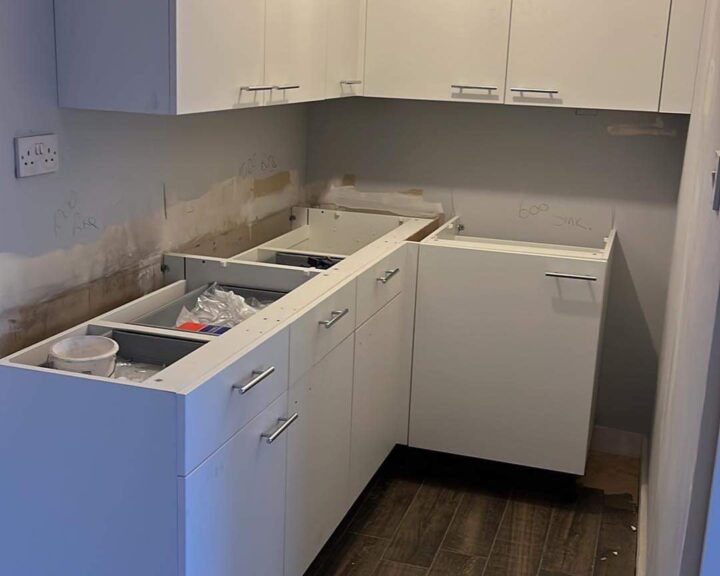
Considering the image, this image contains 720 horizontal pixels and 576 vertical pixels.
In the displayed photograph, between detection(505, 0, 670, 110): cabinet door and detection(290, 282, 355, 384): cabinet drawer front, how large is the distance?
1029 mm

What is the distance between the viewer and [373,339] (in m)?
2.73

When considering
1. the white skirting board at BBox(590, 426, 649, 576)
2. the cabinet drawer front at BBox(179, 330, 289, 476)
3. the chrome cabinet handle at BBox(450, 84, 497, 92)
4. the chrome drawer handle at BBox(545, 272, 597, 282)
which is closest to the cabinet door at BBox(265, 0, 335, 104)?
the chrome cabinet handle at BBox(450, 84, 497, 92)

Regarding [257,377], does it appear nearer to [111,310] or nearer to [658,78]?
[111,310]

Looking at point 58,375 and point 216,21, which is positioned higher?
point 216,21

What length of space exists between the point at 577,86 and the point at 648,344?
41.3 inches

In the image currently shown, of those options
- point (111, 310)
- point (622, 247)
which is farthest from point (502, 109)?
point (111, 310)

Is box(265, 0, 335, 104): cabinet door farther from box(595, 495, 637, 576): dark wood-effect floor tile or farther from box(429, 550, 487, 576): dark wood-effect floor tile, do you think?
box(595, 495, 637, 576): dark wood-effect floor tile

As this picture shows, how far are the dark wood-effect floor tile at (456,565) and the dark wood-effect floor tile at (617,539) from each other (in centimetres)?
36

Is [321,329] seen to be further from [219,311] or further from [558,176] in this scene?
[558,176]

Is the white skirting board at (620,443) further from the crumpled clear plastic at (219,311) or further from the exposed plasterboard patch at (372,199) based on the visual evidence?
the crumpled clear plastic at (219,311)

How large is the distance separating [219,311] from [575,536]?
1.38m

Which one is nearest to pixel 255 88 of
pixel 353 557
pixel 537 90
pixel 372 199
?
pixel 537 90

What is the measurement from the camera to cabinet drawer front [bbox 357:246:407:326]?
2584mm

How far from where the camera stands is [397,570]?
2.57m
